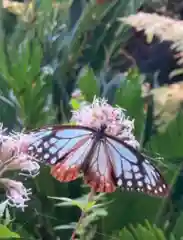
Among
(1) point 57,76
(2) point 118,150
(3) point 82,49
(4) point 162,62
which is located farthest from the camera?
(4) point 162,62

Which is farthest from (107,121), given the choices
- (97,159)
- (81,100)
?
(81,100)

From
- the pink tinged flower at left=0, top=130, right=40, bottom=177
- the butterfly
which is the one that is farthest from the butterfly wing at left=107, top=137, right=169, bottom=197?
the pink tinged flower at left=0, top=130, right=40, bottom=177

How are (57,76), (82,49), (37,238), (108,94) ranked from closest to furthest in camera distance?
1. (37,238)
2. (108,94)
3. (57,76)
4. (82,49)

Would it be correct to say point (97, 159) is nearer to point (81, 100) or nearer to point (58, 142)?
point (58, 142)

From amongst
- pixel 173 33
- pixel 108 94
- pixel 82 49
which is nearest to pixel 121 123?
pixel 108 94

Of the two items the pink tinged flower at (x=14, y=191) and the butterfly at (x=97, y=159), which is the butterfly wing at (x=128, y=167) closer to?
the butterfly at (x=97, y=159)

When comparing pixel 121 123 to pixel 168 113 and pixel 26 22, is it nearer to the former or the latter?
pixel 168 113
